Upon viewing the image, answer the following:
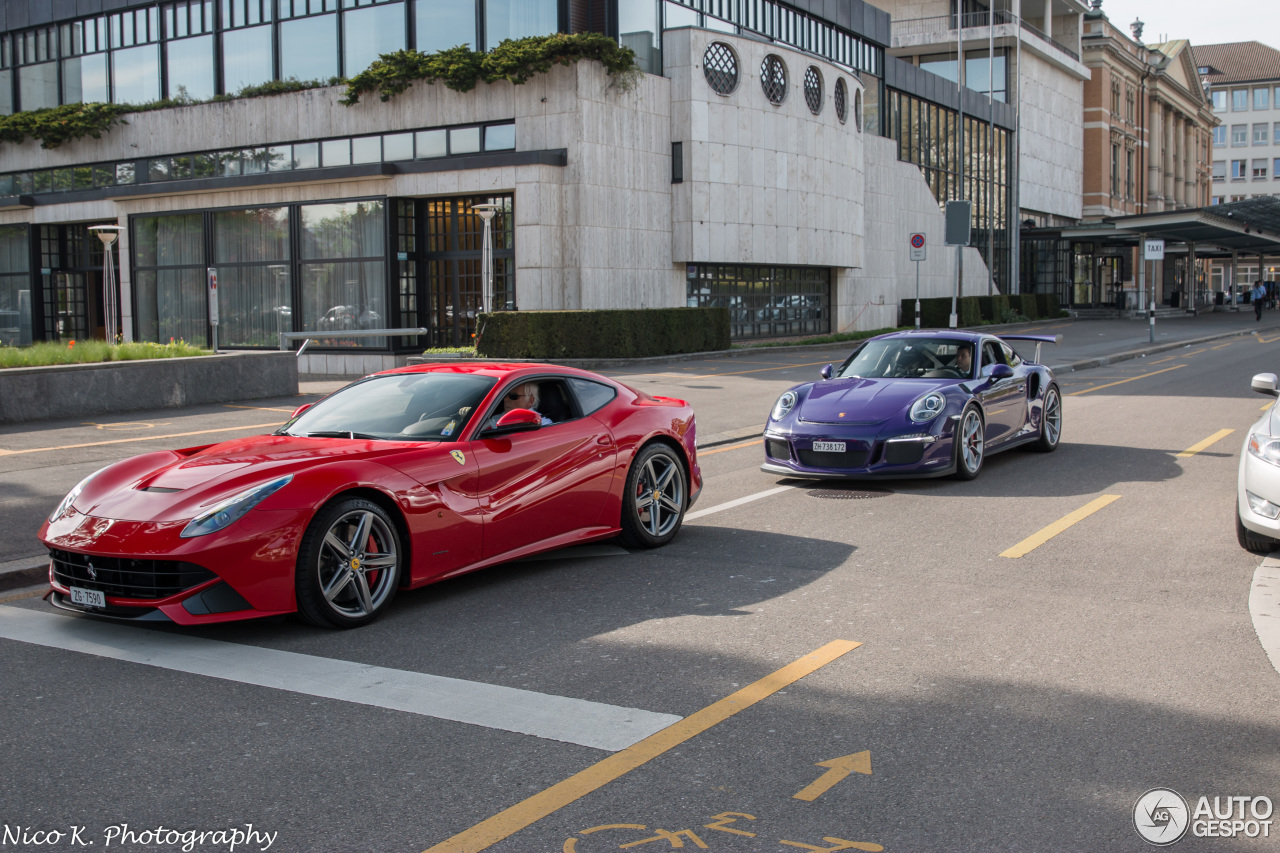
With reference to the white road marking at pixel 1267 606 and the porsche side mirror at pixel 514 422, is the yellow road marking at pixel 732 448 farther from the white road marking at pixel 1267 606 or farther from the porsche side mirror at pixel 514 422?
the white road marking at pixel 1267 606

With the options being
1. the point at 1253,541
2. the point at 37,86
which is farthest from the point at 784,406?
the point at 37,86

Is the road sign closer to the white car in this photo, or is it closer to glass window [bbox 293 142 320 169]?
glass window [bbox 293 142 320 169]

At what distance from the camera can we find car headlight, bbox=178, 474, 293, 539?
5535 millimetres

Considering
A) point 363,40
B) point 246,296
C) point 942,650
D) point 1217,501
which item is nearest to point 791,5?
point 363,40

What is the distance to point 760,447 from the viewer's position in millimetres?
13539

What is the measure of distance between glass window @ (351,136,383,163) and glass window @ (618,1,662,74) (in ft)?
22.9

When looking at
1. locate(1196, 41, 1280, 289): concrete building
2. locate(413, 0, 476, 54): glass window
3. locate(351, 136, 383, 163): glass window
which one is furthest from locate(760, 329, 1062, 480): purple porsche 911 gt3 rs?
locate(1196, 41, 1280, 289): concrete building

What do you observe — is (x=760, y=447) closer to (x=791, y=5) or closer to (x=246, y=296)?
(x=246, y=296)

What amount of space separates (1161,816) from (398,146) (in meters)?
29.3

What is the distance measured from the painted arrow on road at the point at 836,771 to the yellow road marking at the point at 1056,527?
3694 mm

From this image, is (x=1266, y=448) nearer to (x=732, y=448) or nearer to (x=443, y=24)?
(x=732, y=448)

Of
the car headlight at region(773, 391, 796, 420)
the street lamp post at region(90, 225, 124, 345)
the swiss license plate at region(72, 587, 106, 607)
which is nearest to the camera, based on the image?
the swiss license plate at region(72, 587, 106, 607)

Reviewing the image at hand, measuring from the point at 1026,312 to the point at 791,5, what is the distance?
71.7 ft

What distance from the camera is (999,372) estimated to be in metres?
11.5
